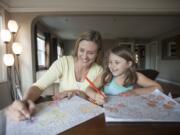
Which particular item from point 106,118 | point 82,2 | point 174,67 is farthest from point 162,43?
point 106,118

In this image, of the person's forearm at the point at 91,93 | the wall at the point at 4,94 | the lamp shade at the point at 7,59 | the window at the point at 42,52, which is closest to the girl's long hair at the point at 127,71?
the person's forearm at the point at 91,93

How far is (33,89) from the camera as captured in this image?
985 mm

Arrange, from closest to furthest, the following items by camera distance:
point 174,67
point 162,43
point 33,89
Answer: point 33,89 < point 174,67 < point 162,43

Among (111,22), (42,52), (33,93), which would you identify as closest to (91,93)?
(33,93)

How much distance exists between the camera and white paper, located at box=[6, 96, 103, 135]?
0.54m

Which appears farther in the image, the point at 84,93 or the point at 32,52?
the point at 32,52

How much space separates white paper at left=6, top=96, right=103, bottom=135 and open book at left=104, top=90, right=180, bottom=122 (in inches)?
2.6

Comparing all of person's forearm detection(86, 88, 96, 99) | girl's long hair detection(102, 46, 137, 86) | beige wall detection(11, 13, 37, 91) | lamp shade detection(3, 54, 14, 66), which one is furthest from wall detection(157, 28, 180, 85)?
person's forearm detection(86, 88, 96, 99)

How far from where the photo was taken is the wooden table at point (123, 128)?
523mm

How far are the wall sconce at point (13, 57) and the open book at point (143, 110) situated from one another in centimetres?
319

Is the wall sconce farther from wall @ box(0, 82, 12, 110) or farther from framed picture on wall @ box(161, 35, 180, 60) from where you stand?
framed picture on wall @ box(161, 35, 180, 60)

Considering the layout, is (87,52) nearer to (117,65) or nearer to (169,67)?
(117,65)

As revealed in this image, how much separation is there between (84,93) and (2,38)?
2970mm

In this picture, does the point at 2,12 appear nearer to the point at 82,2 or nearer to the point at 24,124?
the point at 82,2
